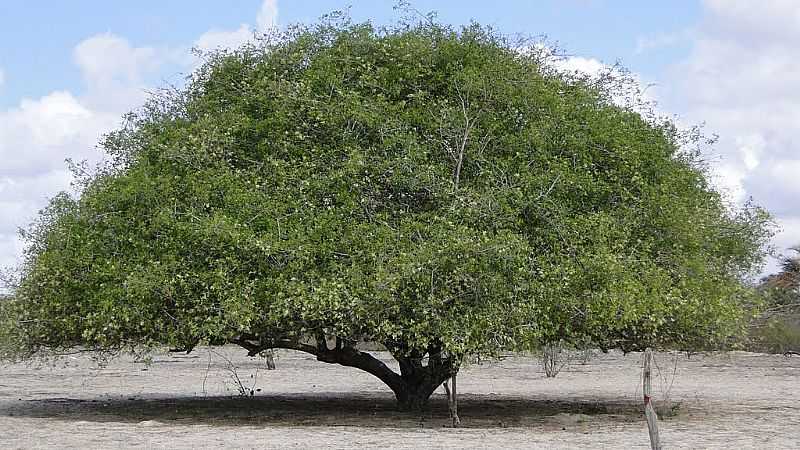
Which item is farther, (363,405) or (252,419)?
(363,405)

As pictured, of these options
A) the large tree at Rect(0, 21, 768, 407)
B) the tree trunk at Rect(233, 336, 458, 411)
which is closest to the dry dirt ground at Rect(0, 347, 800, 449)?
the tree trunk at Rect(233, 336, 458, 411)

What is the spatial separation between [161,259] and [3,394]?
11684 millimetres

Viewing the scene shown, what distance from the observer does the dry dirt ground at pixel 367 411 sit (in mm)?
15938

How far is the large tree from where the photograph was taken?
16.6 m

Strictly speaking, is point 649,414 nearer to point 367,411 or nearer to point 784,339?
point 367,411

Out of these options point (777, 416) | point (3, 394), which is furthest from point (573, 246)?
point (3, 394)

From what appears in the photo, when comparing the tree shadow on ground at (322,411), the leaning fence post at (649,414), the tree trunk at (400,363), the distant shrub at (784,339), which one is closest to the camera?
the leaning fence post at (649,414)

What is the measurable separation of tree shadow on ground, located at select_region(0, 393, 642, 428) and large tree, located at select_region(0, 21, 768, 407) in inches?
51.4

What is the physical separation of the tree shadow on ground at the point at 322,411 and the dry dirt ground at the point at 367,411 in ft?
0.12

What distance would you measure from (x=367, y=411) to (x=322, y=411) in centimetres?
95

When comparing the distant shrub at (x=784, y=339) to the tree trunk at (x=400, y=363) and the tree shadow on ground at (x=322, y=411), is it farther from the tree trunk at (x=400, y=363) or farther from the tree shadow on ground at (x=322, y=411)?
the tree trunk at (x=400, y=363)

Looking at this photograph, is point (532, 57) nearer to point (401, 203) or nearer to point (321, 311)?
point (401, 203)

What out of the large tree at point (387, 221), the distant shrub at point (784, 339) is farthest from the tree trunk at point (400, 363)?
the distant shrub at point (784, 339)

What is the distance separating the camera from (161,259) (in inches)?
682
